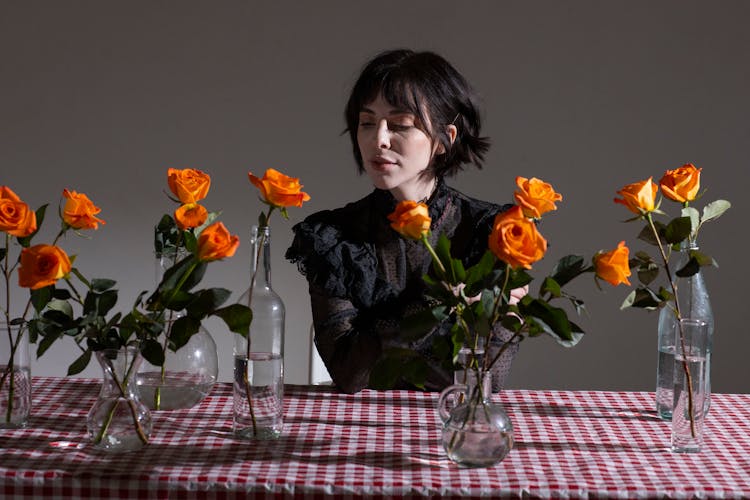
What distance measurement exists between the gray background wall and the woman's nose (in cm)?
130

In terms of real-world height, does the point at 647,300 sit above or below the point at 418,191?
below

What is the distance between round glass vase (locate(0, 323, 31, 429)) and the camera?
1398 mm

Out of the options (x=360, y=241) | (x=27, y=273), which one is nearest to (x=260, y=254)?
(x=27, y=273)

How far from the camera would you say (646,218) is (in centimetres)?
141

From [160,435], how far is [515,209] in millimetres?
611

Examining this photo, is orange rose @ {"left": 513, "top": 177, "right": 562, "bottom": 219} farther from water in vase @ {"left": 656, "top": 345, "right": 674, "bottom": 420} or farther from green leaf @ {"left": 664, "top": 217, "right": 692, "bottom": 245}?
water in vase @ {"left": 656, "top": 345, "right": 674, "bottom": 420}

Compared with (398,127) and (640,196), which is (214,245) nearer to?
(640,196)

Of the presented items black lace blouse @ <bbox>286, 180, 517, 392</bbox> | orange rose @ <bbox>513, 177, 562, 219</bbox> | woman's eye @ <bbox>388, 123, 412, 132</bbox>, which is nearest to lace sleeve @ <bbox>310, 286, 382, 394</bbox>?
black lace blouse @ <bbox>286, 180, 517, 392</bbox>

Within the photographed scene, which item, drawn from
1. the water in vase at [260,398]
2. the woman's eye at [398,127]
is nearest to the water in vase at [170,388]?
the water in vase at [260,398]

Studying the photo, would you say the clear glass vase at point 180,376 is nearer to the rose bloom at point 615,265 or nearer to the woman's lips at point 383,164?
the woman's lips at point 383,164

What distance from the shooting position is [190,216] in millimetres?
1369

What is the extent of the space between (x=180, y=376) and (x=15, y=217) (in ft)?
1.27

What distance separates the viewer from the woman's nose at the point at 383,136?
194 cm

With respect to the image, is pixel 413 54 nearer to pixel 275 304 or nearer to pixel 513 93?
pixel 275 304
